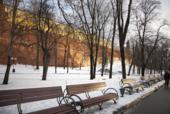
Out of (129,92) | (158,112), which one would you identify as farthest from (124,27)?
(158,112)

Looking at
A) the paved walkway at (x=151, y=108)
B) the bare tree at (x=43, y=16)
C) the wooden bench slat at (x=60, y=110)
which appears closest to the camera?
the wooden bench slat at (x=60, y=110)

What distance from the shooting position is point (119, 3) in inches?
1132

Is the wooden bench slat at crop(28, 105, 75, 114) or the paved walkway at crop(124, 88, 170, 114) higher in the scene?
the wooden bench slat at crop(28, 105, 75, 114)

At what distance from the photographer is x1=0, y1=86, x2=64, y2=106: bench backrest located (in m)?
7.31

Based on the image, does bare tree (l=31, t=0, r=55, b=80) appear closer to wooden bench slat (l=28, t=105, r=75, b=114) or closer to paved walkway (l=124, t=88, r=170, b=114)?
paved walkway (l=124, t=88, r=170, b=114)

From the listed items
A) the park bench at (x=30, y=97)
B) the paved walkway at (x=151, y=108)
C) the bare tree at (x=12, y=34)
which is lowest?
the paved walkway at (x=151, y=108)

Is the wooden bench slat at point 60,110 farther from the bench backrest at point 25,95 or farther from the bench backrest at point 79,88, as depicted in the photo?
the bench backrest at point 79,88

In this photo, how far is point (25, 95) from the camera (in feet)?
26.6

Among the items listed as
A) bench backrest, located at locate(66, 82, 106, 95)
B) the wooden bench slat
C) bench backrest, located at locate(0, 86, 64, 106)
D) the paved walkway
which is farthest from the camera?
the paved walkway

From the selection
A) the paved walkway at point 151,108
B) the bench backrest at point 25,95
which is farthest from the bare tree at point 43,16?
the bench backrest at point 25,95

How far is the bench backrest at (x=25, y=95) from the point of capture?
24.0ft

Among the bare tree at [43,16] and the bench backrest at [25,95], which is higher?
the bare tree at [43,16]

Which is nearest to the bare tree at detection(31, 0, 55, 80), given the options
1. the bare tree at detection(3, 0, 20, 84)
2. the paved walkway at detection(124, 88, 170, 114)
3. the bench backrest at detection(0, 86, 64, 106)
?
the bare tree at detection(3, 0, 20, 84)

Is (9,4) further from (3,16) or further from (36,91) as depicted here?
(36,91)
